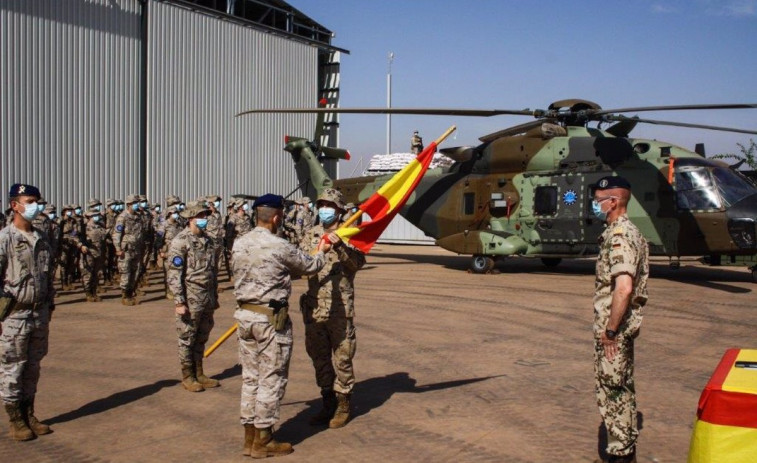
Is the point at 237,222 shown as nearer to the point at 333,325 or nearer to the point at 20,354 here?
the point at 20,354

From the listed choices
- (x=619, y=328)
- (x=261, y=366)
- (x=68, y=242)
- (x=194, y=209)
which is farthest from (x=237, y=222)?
(x=619, y=328)

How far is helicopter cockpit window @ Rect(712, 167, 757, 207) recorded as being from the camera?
13984mm

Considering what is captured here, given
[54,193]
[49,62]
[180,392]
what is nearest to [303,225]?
Result: [54,193]

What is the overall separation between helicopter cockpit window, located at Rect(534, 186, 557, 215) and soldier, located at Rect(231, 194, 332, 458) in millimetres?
11548

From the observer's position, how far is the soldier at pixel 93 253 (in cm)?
1291

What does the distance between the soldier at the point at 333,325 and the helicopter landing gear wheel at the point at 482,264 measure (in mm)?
11345

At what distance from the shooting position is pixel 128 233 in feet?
42.3

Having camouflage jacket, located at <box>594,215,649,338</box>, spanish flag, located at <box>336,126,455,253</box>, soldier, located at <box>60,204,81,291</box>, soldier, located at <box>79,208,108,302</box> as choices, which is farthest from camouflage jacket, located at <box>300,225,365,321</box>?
soldier, located at <box>60,204,81,291</box>

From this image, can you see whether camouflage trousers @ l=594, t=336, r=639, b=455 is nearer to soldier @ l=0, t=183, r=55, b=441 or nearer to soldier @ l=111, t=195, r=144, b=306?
soldier @ l=0, t=183, r=55, b=441

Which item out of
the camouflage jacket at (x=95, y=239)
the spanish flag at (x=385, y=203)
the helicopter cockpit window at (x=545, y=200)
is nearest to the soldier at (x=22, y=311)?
the spanish flag at (x=385, y=203)

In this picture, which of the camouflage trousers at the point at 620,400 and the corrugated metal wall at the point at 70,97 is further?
the corrugated metal wall at the point at 70,97

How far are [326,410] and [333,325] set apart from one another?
71cm

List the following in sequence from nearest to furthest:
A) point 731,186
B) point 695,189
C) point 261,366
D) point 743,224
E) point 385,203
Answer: point 261,366
point 385,203
point 743,224
point 731,186
point 695,189

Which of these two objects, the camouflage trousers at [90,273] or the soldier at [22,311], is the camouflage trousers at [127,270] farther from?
the soldier at [22,311]
